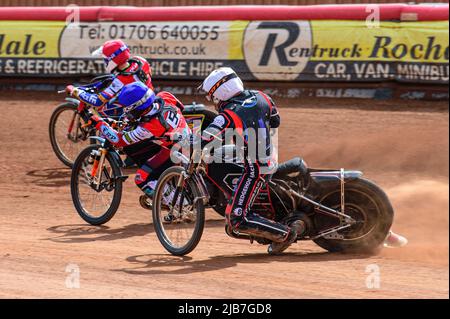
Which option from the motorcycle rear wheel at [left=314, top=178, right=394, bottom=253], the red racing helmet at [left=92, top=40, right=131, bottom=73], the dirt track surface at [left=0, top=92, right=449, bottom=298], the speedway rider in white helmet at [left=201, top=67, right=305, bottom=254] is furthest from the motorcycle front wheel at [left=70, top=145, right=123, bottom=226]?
the motorcycle rear wheel at [left=314, top=178, right=394, bottom=253]

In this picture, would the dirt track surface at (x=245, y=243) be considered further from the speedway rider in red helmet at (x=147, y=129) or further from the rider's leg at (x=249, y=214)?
the speedway rider in red helmet at (x=147, y=129)

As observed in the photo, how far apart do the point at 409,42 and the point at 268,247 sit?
6.74m

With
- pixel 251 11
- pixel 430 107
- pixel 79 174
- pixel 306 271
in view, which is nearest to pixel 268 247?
pixel 306 271

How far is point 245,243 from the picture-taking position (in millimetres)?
9688

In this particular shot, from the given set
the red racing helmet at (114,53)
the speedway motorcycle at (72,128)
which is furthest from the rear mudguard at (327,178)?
the speedway motorcycle at (72,128)

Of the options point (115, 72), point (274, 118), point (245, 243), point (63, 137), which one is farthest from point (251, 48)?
point (274, 118)

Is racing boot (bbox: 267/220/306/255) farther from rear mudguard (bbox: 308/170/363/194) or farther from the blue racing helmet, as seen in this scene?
the blue racing helmet

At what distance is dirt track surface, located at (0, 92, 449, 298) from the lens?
7570 mm

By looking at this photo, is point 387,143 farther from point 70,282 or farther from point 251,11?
point 70,282

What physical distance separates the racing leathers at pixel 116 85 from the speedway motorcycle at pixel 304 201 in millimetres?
2918

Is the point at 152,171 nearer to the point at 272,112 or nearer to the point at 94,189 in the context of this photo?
the point at 94,189

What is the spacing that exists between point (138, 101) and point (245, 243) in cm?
205

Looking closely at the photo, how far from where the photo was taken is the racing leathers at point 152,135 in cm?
1021

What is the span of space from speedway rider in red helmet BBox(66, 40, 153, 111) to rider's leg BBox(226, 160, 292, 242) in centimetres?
354
